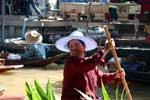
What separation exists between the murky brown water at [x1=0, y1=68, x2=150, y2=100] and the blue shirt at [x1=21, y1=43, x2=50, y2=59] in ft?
1.49

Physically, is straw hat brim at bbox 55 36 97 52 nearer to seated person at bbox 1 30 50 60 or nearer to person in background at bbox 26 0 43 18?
seated person at bbox 1 30 50 60

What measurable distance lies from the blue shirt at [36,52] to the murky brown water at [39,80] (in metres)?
0.45

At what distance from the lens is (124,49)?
12547 mm

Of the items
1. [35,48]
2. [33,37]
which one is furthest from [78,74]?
[33,37]

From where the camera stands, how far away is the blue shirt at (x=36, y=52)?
16017 mm

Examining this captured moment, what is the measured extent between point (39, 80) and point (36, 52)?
1.76m

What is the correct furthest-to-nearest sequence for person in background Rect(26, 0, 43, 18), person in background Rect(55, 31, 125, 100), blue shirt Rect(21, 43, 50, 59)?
person in background Rect(26, 0, 43, 18), blue shirt Rect(21, 43, 50, 59), person in background Rect(55, 31, 125, 100)

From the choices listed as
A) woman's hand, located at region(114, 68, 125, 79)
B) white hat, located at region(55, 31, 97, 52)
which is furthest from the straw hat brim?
woman's hand, located at region(114, 68, 125, 79)

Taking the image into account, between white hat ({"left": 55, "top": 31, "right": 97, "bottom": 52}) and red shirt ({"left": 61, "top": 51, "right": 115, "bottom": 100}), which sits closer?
red shirt ({"left": 61, "top": 51, "right": 115, "bottom": 100})

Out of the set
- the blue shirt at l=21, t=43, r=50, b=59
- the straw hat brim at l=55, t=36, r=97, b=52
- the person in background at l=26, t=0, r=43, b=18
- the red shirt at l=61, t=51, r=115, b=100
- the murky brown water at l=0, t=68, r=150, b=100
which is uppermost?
the straw hat brim at l=55, t=36, r=97, b=52

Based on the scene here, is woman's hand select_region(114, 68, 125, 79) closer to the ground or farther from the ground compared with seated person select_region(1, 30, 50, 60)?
farther from the ground

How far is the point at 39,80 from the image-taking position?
1450 cm

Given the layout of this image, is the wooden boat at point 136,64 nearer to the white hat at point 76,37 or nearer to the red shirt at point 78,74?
the white hat at point 76,37

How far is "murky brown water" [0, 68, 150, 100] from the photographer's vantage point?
12181mm
